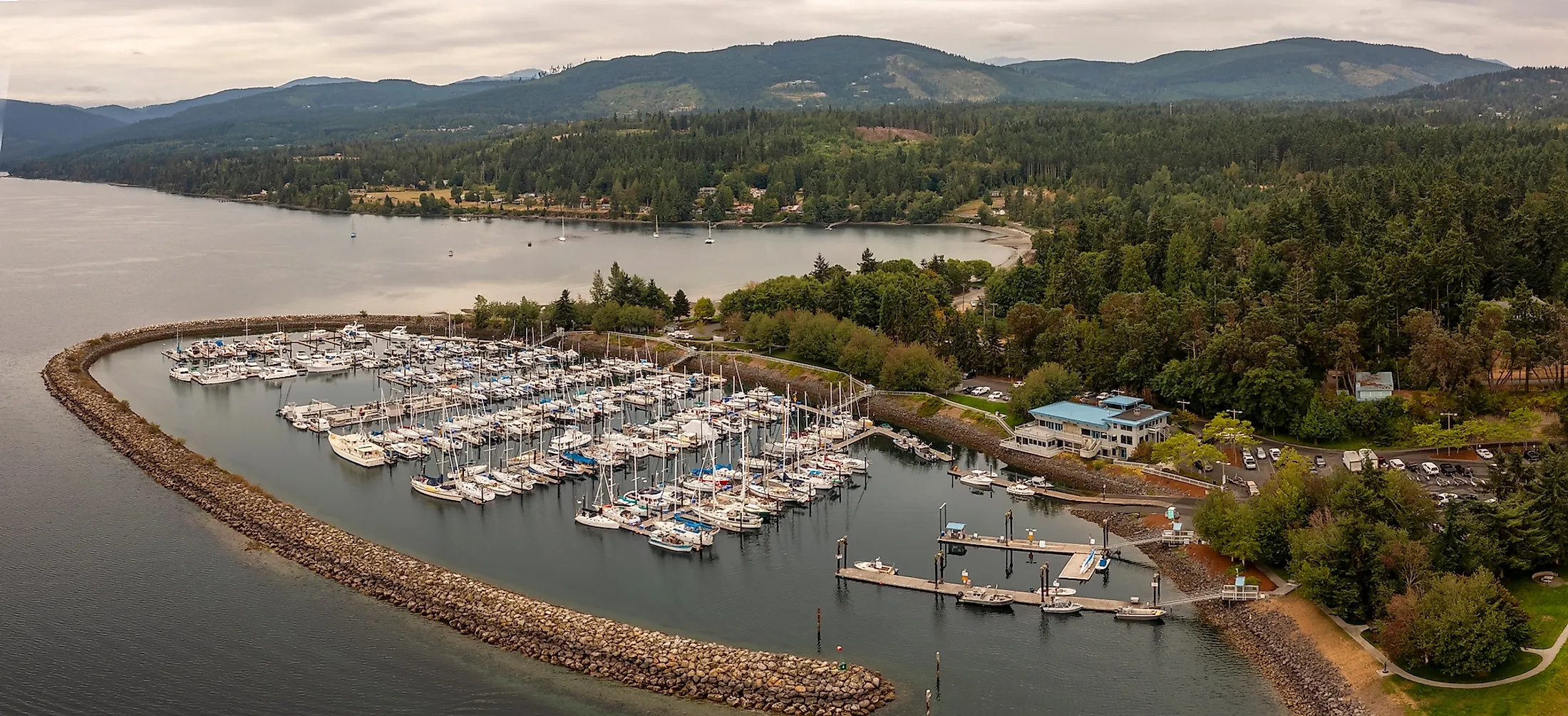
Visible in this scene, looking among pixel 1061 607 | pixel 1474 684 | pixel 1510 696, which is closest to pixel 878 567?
pixel 1061 607

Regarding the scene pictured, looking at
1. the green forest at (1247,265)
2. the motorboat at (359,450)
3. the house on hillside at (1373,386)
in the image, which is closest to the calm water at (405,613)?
the motorboat at (359,450)

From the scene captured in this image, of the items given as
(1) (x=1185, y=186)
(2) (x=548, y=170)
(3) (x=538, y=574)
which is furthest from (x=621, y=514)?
(2) (x=548, y=170)

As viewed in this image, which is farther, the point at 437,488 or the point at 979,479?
the point at 979,479

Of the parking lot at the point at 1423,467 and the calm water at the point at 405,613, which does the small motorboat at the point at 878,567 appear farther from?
the parking lot at the point at 1423,467

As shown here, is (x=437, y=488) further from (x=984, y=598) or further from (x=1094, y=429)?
(x=1094, y=429)

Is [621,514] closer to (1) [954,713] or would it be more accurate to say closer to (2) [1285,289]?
(1) [954,713]
